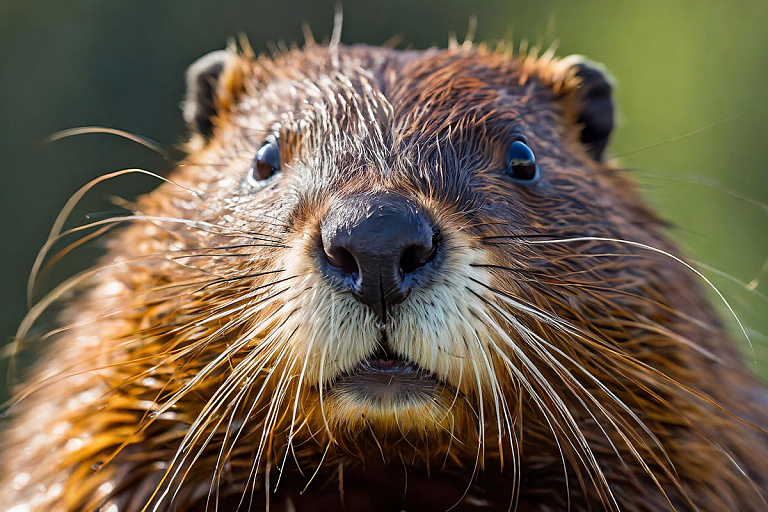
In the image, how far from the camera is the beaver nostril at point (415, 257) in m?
1.81

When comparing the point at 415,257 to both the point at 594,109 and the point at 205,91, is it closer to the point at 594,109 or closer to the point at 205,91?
the point at 594,109

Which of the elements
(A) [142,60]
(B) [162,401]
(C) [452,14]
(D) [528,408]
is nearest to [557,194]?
(D) [528,408]

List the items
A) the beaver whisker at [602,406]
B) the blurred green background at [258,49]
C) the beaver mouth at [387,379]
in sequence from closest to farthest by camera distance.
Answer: the beaver mouth at [387,379], the beaver whisker at [602,406], the blurred green background at [258,49]

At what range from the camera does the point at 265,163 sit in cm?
240

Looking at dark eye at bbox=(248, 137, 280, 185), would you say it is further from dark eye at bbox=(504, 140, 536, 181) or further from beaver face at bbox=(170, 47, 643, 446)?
dark eye at bbox=(504, 140, 536, 181)

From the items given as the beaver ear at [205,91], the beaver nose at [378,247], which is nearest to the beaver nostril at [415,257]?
the beaver nose at [378,247]

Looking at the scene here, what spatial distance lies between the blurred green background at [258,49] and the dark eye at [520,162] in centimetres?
628

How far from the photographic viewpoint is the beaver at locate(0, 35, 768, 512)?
188 centimetres

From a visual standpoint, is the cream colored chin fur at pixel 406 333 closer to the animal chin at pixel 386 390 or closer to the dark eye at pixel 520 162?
the animal chin at pixel 386 390

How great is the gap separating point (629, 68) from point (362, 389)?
9.12 metres

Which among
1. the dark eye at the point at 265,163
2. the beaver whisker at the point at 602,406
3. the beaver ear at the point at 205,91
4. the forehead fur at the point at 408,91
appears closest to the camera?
the beaver whisker at the point at 602,406

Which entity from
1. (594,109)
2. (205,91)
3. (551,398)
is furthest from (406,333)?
(205,91)

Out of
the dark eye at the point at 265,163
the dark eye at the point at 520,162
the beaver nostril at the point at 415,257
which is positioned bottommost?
the beaver nostril at the point at 415,257

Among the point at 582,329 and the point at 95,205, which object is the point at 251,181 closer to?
the point at 582,329
